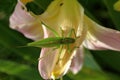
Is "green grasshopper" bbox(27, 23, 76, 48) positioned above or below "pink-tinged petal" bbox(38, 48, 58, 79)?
above

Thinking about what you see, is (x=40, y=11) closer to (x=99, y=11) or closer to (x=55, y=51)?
(x=55, y=51)

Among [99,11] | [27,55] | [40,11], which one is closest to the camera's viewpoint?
[40,11]

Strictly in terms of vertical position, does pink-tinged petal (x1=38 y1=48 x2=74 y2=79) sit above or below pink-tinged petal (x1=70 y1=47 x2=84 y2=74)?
above

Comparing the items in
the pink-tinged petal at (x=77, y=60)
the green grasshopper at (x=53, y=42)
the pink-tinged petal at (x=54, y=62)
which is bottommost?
the pink-tinged petal at (x=77, y=60)

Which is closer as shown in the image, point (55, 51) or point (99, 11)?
point (55, 51)

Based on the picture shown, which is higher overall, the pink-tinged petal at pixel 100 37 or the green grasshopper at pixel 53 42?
the green grasshopper at pixel 53 42

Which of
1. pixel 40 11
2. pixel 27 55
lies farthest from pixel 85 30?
pixel 27 55

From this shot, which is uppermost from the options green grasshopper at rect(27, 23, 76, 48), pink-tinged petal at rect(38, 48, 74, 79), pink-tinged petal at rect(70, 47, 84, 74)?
green grasshopper at rect(27, 23, 76, 48)
